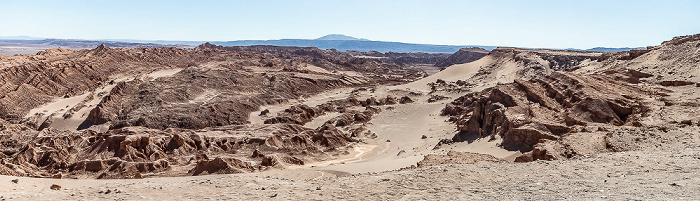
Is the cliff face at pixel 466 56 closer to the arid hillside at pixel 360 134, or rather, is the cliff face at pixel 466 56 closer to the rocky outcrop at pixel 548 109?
the arid hillside at pixel 360 134

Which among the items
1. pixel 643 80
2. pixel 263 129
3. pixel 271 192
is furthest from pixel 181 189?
pixel 643 80

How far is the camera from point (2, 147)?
20484mm

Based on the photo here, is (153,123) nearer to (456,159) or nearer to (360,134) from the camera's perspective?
(360,134)

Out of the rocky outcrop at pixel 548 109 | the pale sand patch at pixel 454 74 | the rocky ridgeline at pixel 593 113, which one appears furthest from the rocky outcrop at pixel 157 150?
the pale sand patch at pixel 454 74

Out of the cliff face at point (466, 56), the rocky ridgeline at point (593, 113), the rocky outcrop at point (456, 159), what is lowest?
the cliff face at point (466, 56)

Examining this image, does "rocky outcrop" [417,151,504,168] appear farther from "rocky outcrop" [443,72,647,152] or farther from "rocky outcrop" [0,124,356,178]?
"rocky outcrop" [0,124,356,178]

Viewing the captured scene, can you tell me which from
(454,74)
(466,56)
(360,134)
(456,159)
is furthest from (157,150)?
(466,56)

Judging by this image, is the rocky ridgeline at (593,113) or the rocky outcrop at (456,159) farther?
the rocky ridgeline at (593,113)

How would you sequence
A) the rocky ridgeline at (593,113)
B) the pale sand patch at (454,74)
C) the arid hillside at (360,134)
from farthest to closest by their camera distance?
the pale sand patch at (454,74) < the rocky ridgeline at (593,113) < the arid hillside at (360,134)

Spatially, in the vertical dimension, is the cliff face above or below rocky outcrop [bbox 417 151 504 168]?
below

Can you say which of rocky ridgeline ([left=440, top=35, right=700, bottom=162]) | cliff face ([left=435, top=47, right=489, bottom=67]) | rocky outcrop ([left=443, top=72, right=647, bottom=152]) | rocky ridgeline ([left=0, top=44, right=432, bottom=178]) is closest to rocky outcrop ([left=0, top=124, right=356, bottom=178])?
rocky ridgeline ([left=0, top=44, right=432, bottom=178])

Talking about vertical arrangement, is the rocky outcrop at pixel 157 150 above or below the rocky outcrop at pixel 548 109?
below

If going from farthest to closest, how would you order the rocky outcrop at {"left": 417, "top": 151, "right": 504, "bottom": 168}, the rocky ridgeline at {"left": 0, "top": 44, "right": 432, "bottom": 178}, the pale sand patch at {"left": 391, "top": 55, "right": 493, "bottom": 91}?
1. the pale sand patch at {"left": 391, "top": 55, "right": 493, "bottom": 91}
2. the rocky ridgeline at {"left": 0, "top": 44, "right": 432, "bottom": 178}
3. the rocky outcrop at {"left": 417, "top": 151, "right": 504, "bottom": 168}

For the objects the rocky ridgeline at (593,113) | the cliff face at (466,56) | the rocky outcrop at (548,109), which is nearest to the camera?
the rocky ridgeline at (593,113)
